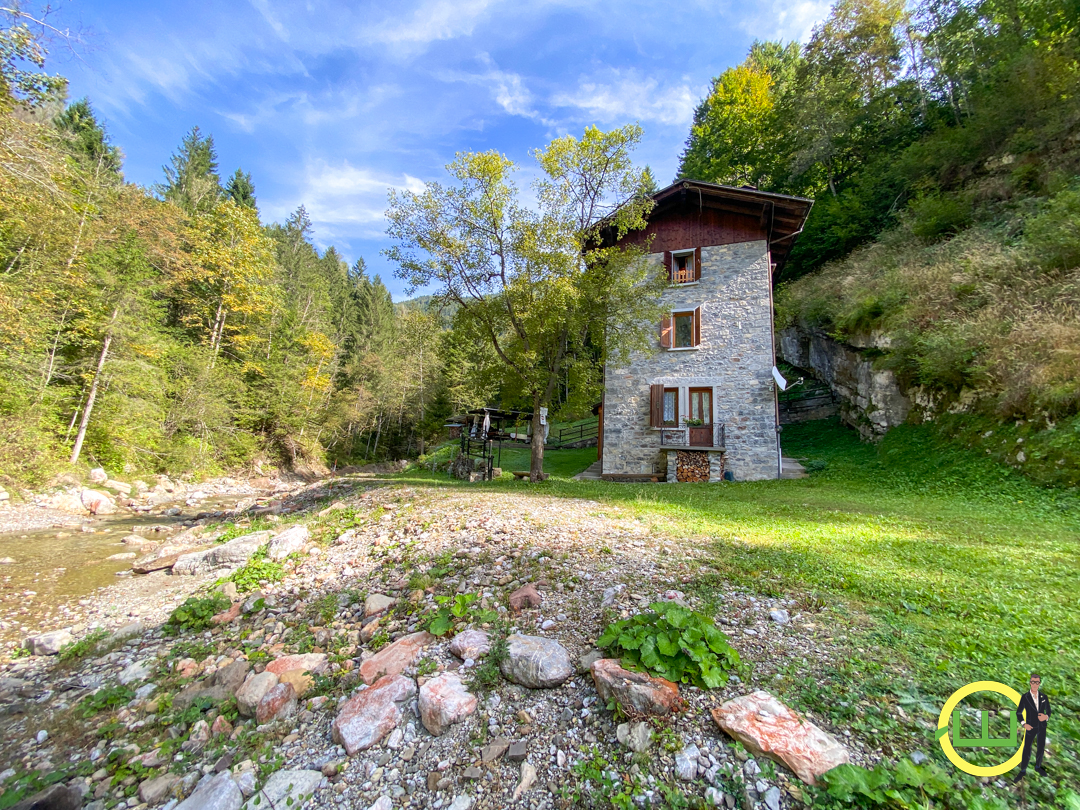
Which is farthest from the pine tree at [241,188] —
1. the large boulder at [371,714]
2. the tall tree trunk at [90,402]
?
the large boulder at [371,714]

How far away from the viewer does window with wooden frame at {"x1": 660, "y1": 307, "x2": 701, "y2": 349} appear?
1445cm

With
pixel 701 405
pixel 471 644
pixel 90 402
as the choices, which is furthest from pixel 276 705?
pixel 90 402

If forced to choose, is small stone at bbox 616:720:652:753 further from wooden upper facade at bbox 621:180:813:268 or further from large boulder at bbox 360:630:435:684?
wooden upper facade at bbox 621:180:813:268

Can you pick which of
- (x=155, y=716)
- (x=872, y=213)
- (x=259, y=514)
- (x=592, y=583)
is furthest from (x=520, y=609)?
(x=872, y=213)

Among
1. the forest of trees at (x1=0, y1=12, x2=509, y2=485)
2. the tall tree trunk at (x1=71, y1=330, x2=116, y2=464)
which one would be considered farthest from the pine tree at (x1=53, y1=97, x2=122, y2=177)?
the tall tree trunk at (x1=71, y1=330, x2=116, y2=464)

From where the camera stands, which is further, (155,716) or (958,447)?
(958,447)

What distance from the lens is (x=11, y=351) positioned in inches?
442

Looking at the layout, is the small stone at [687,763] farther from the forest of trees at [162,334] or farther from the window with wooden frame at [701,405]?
the window with wooden frame at [701,405]

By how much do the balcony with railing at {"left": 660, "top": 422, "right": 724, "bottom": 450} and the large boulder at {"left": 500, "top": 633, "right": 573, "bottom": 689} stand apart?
39.0 ft

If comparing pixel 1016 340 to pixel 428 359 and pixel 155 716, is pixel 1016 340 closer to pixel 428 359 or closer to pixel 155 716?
pixel 155 716

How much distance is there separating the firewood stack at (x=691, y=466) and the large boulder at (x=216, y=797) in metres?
13.3

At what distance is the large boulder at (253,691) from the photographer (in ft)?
10.5

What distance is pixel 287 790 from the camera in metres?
2.46

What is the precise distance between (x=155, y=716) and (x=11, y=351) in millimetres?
14503
